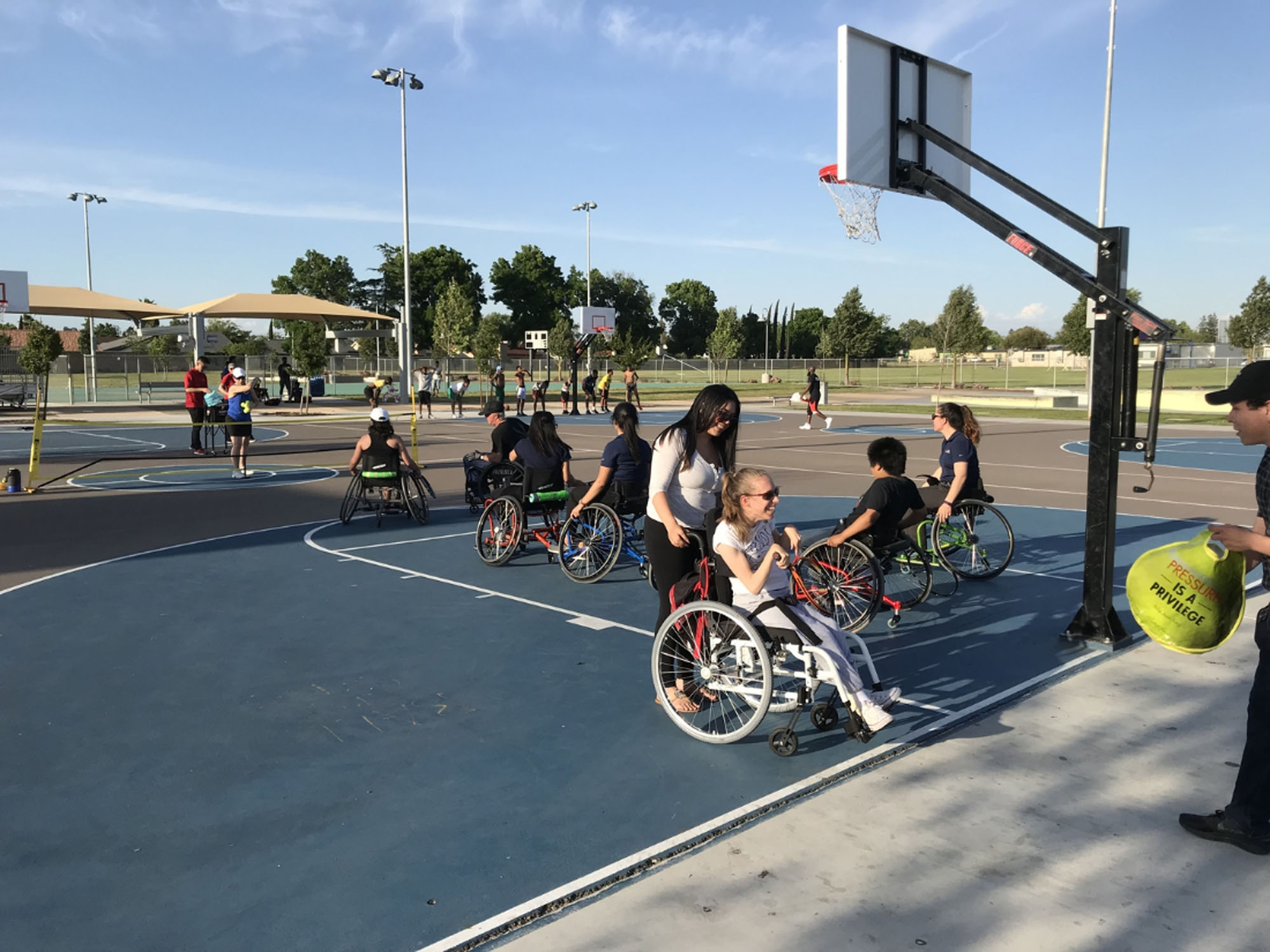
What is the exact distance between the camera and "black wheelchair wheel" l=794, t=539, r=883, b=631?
6754 mm

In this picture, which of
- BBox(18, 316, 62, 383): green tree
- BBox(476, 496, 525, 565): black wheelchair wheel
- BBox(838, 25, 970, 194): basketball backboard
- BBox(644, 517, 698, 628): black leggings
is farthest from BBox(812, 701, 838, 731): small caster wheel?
BBox(18, 316, 62, 383): green tree

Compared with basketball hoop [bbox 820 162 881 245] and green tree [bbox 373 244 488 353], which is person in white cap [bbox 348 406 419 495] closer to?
basketball hoop [bbox 820 162 881 245]

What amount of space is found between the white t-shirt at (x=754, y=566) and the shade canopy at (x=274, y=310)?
37217 mm

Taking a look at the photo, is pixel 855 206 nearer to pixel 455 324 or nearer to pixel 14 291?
pixel 14 291

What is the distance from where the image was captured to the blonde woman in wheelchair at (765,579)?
4742mm

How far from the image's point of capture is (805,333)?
117188mm

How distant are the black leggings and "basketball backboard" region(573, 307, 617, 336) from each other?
34.9 meters

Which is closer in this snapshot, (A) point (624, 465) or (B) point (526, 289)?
(A) point (624, 465)

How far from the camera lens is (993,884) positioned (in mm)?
3547

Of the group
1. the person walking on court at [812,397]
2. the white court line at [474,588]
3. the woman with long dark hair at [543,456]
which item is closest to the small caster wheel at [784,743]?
the white court line at [474,588]

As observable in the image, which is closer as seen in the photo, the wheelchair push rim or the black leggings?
the wheelchair push rim

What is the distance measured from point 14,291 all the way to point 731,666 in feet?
128

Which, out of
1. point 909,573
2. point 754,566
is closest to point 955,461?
point 909,573

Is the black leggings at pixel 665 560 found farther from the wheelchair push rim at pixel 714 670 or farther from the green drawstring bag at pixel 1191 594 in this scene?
the green drawstring bag at pixel 1191 594
